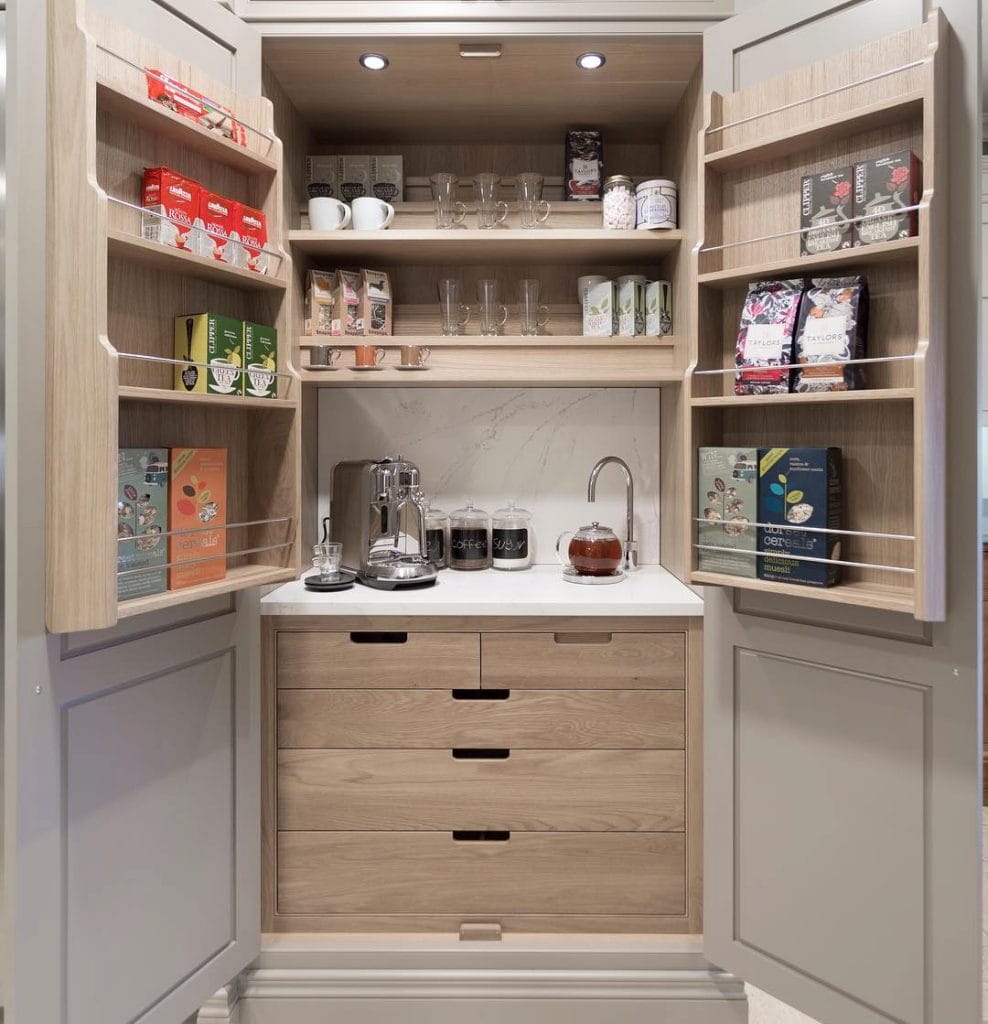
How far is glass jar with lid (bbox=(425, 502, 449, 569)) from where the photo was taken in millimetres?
2168

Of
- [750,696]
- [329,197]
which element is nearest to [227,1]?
[329,197]

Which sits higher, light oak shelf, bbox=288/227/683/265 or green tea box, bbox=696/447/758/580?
light oak shelf, bbox=288/227/683/265

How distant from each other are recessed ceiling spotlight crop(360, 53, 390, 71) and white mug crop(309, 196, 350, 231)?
338mm

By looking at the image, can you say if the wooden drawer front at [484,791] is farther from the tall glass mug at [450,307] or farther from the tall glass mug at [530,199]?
the tall glass mug at [530,199]

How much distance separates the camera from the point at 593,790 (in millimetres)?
1700

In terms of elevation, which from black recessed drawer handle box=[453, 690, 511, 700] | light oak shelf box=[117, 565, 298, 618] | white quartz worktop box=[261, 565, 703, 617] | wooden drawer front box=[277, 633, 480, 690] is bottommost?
black recessed drawer handle box=[453, 690, 511, 700]

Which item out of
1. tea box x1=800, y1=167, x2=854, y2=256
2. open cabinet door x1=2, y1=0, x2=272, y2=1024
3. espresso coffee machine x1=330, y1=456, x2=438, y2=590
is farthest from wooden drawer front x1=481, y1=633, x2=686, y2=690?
tea box x1=800, y1=167, x2=854, y2=256

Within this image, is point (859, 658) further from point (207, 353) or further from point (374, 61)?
point (374, 61)

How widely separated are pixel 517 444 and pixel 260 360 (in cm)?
98

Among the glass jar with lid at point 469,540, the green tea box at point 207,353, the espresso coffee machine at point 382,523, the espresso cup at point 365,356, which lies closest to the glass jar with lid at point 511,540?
the glass jar with lid at point 469,540

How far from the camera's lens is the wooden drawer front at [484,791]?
1697 mm

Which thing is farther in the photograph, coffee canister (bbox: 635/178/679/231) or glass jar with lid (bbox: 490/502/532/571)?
glass jar with lid (bbox: 490/502/532/571)

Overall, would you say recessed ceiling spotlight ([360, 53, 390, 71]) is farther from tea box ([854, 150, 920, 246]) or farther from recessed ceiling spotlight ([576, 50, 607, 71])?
tea box ([854, 150, 920, 246])

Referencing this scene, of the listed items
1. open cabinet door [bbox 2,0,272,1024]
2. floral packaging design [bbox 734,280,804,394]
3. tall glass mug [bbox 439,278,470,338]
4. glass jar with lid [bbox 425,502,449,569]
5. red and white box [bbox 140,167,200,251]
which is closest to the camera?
open cabinet door [bbox 2,0,272,1024]
